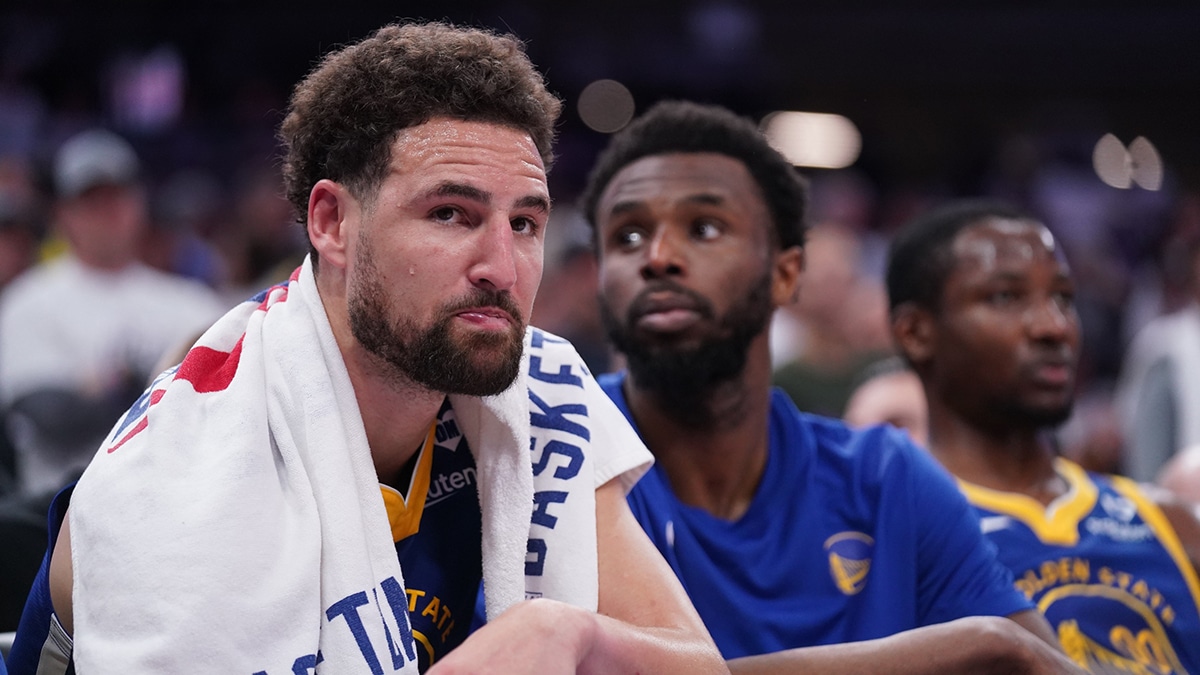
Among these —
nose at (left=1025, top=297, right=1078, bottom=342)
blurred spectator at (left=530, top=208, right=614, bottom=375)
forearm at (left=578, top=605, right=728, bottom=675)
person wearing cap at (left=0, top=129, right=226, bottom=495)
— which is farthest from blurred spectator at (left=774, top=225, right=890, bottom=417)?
forearm at (left=578, top=605, right=728, bottom=675)

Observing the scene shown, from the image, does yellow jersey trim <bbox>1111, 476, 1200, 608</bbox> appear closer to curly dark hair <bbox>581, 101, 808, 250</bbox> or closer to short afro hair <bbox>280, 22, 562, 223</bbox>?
curly dark hair <bbox>581, 101, 808, 250</bbox>

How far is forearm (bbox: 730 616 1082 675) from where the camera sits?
2.08 metres

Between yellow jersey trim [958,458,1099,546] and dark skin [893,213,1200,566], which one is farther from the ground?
dark skin [893,213,1200,566]

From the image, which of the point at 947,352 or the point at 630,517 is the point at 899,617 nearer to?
the point at 630,517

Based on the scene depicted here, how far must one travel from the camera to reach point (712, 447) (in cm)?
260

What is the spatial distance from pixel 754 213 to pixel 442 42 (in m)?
0.95

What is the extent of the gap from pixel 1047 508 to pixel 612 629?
1.68 meters

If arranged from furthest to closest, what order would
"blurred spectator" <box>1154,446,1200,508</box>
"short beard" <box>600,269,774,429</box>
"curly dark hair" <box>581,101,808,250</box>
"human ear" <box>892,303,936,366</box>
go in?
"blurred spectator" <box>1154,446,1200,508</box> < "human ear" <box>892,303,936,366</box> < "curly dark hair" <box>581,101,808,250</box> < "short beard" <box>600,269,774,429</box>

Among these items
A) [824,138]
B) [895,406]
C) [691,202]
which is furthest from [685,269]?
[824,138]

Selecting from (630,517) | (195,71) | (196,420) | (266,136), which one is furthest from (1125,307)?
(196,420)

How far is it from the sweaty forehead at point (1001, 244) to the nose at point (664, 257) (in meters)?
0.90

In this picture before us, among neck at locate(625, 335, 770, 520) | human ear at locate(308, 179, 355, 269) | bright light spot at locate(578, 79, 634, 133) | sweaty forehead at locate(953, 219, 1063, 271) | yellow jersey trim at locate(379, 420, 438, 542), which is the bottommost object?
yellow jersey trim at locate(379, 420, 438, 542)

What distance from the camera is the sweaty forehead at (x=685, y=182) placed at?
2.63m

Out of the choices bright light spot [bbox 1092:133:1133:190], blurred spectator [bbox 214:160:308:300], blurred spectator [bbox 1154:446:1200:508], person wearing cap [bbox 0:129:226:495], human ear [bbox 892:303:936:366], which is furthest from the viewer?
bright light spot [bbox 1092:133:1133:190]
